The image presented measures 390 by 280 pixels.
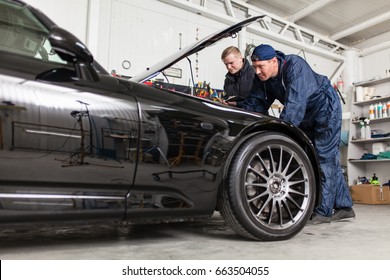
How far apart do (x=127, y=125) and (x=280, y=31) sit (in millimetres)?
5516

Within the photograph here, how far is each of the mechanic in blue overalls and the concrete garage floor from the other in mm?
403

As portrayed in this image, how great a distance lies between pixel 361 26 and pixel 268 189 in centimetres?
574

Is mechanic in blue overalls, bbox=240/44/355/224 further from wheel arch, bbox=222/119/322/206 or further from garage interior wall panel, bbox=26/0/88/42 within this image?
garage interior wall panel, bbox=26/0/88/42

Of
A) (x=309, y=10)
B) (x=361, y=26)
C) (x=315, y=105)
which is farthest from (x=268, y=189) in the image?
(x=361, y=26)

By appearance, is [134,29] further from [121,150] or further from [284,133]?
[121,150]

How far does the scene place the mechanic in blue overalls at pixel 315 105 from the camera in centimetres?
217

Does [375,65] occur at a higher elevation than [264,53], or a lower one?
higher

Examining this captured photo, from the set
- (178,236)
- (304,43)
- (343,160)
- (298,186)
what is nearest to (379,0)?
(304,43)

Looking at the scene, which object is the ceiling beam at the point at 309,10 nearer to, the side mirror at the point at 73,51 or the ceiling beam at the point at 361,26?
the ceiling beam at the point at 361,26

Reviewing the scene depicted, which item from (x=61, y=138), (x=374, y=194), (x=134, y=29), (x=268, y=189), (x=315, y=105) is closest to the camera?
(x=61, y=138)

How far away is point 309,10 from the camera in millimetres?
5680

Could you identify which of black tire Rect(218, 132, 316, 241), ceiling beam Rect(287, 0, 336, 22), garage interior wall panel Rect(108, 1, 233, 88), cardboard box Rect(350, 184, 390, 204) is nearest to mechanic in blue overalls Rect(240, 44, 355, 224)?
black tire Rect(218, 132, 316, 241)

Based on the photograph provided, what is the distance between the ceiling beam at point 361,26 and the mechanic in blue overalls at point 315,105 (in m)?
4.38

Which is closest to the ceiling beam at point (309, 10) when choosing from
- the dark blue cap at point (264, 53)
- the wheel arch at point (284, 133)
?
the dark blue cap at point (264, 53)
